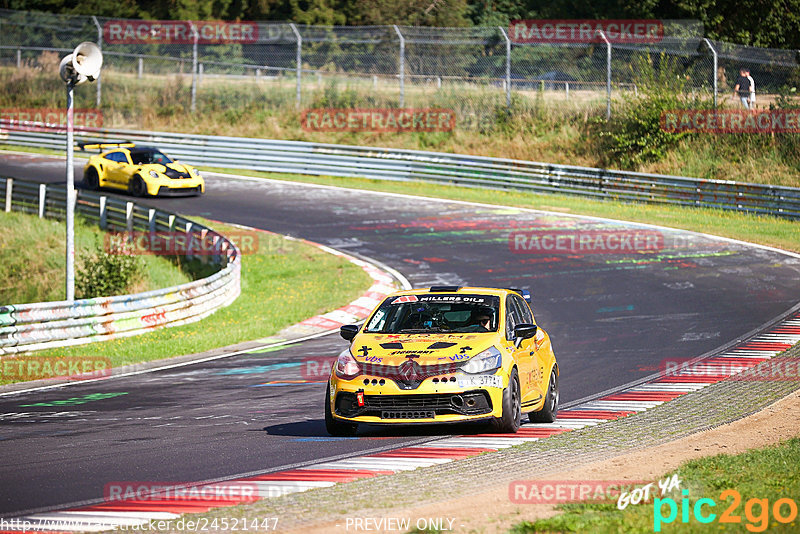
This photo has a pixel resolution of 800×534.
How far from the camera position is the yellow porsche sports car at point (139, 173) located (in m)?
30.9

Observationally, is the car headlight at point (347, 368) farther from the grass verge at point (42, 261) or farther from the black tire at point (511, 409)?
the grass verge at point (42, 261)

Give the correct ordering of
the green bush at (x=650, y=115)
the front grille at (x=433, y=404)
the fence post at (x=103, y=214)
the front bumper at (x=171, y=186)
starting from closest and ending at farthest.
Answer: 1. the front grille at (x=433, y=404)
2. the fence post at (x=103, y=214)
3. the front bumper at (x=171, y=186)
4. the green bush at (x=650, y=115)

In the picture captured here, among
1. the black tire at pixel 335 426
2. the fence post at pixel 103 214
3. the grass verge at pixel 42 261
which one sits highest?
the black tire at pixel 335 426

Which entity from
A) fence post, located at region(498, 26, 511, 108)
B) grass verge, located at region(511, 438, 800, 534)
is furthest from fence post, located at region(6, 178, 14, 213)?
grass verge, located at region(511, 438, 800, 534)

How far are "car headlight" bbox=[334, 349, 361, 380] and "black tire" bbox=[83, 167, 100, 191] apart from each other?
23.8m

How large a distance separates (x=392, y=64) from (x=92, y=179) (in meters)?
11.4

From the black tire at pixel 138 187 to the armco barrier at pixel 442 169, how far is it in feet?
22.2

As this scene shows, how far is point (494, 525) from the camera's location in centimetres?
618

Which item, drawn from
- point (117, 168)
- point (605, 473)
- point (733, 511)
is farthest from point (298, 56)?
point (733, 511)

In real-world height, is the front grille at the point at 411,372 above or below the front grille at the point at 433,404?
above

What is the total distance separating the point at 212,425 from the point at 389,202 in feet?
69.6

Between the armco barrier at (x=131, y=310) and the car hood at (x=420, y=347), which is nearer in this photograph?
the car hood at (x=420, y=347)

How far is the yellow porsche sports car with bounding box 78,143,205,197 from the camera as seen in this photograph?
30.9 metres

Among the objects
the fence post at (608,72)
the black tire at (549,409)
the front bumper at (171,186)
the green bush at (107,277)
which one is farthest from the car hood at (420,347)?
the fence post at (608,72)
